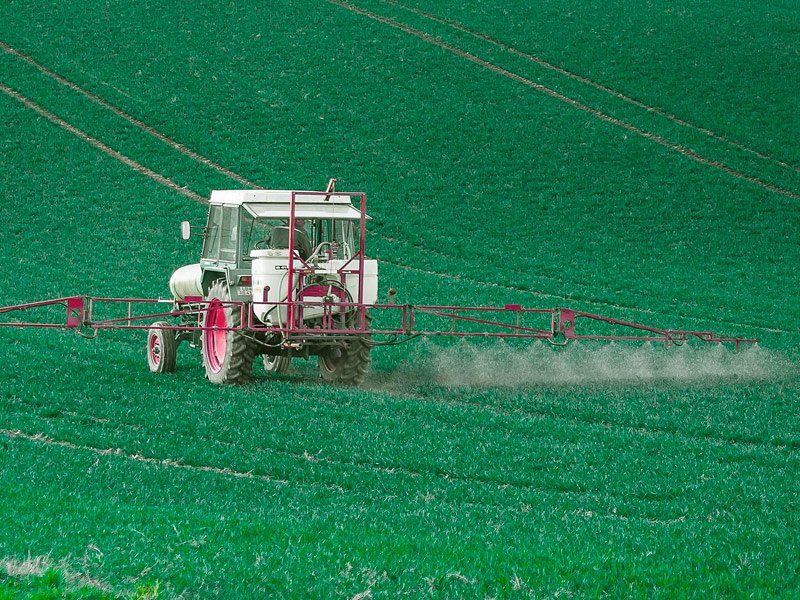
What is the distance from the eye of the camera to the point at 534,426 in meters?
13.9

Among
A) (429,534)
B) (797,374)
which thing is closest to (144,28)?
(797,374)

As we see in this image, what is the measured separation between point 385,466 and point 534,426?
2.68 m

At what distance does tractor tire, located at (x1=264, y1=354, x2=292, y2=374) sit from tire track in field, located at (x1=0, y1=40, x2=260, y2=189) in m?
16.7

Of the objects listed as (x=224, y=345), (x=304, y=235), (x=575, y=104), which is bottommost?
(x=224, y=345)

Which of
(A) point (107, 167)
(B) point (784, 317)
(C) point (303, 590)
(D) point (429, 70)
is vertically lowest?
(C) point (303, 590)

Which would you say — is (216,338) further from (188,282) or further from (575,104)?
(575,104)

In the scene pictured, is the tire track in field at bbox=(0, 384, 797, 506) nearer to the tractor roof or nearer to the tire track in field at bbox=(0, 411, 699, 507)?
the tire track in field at bbox=(0, 411, 699, 507)

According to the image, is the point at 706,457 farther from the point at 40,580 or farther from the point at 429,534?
the point at 40,580

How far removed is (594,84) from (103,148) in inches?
736

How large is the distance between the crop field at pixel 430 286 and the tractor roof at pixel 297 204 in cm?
240

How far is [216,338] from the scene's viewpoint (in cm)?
1727

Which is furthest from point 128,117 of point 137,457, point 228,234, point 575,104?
point 137,457

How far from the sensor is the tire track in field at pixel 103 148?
37406mm

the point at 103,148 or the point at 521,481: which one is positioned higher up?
the point at 103,148
